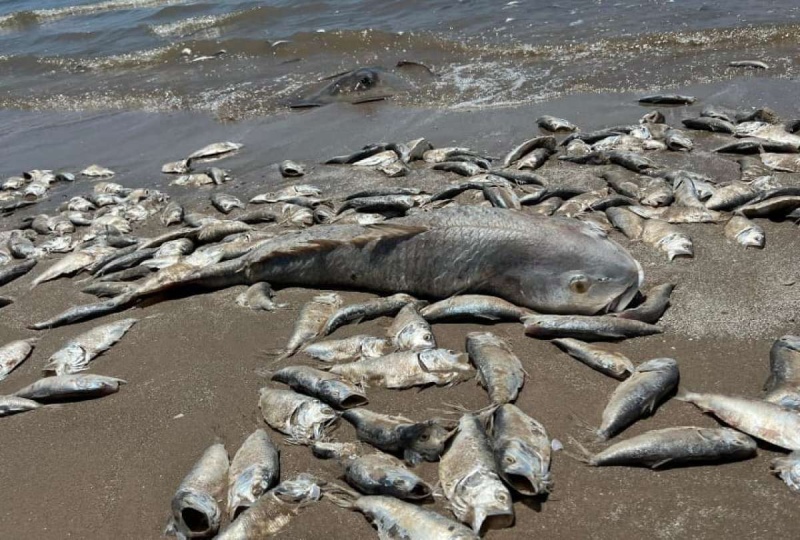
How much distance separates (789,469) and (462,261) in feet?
8.67

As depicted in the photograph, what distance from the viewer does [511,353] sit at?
15.1ft

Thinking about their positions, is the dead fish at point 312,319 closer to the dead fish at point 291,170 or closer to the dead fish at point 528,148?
the dead fish at point 528,148

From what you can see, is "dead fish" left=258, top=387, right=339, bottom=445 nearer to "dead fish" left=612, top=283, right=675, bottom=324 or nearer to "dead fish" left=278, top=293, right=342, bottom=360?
"dead fish" left=278, top=293, right=342, bottom=360

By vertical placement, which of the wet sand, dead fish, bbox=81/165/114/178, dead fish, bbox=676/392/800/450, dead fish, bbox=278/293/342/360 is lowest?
dead fish, bbox=81/165/114/178

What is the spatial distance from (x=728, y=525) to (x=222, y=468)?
2717mm

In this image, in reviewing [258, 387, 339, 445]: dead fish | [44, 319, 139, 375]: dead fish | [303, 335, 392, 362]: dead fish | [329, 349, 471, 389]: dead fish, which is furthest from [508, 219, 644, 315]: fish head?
[44, 319, 139, 375]: dead fish

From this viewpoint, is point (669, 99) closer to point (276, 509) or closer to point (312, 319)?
point (312, 319)

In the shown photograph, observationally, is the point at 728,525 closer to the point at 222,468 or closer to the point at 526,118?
the point at 222,468

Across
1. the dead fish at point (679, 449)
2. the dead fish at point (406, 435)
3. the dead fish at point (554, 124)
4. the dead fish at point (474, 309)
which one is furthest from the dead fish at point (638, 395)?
the dead fish at point (554, 124)

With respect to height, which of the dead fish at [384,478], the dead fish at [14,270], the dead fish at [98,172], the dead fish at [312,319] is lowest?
the dead fish at [14,270]

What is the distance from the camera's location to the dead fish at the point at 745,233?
577cm

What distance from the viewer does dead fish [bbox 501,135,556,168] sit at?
8539mm

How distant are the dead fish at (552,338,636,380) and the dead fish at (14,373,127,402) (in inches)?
129

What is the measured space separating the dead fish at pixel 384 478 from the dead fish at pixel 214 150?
26.9 feet
